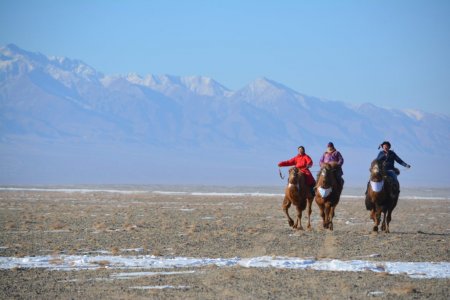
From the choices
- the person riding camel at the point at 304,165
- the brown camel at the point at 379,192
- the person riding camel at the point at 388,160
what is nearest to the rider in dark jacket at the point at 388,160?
the person riding camel at the point at 388,160

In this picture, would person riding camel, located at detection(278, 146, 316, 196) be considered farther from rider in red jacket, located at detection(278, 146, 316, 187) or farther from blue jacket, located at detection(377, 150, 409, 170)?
blue jacket, located at detection(377, 150, 409, 170)

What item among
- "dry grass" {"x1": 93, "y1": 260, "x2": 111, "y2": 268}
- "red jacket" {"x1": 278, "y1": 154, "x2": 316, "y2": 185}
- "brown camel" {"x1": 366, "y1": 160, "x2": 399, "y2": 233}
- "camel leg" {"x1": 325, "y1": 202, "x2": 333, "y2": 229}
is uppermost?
"red jacket" {"x1": 278, "y1": 154, "x2": 316, "y2": 185}

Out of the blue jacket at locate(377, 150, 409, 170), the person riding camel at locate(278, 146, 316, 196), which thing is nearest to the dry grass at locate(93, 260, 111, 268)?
the person riding camel at locate(278, 146, 316, 196)

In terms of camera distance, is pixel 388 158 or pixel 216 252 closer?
pixel 216 252

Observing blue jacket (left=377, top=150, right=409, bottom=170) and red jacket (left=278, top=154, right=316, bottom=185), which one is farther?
red jacket (left=278, top=154, right=316, bottom=185)

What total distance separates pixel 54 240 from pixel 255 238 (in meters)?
4.59

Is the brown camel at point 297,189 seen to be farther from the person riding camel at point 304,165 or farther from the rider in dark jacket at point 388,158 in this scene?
the rider in dark jacket at point 388,158

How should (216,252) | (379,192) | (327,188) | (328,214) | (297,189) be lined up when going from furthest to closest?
1. (328,214)
2. (297,189)
3. (327,188)
4. (379,192)
5. (216,252)

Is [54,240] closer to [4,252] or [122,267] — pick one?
[4,252]

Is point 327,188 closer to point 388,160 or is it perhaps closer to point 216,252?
point 388,160

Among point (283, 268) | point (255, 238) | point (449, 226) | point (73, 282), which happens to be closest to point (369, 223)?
point (449, 226)

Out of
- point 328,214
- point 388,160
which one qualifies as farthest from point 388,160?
point 328,214

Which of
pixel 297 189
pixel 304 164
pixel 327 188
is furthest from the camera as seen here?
pixel 304 164

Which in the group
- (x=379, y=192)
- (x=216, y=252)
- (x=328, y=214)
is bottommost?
(x=216, y=252)
